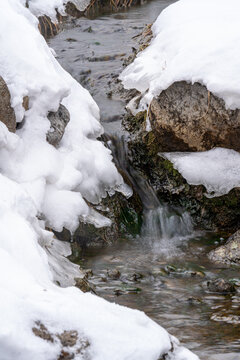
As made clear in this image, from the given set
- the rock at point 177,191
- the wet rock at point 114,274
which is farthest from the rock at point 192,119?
the wet rock at point 114,274

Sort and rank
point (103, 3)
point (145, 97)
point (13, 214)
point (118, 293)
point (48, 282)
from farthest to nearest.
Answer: point (103, 3) → point (145, 97) → point (118, 293) → point (13, 214) → point (48, 282)

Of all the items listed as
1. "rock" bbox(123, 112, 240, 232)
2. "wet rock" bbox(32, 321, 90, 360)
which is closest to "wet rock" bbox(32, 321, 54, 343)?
"wet rock" bbox(32, 321, 90, 360)

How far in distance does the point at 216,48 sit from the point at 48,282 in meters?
3.22

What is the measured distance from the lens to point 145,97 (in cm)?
574

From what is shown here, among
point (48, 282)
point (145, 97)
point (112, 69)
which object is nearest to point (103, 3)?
point (112, 69)

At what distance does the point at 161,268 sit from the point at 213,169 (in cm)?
126

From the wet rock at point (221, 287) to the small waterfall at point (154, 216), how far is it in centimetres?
91

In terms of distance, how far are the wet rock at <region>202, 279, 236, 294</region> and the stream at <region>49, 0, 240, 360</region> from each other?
4 cm

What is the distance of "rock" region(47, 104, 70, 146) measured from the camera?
15.8 ft

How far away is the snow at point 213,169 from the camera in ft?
16.8

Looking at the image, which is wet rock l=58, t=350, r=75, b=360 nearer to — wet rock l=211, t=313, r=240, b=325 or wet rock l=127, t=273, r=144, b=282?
wet rock l=211, t=313, r=240, b=325

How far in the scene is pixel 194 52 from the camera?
5070 millimetres

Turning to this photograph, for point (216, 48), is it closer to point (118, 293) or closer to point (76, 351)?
point (118, 293)

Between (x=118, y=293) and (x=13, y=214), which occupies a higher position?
(x=13, y=214)
